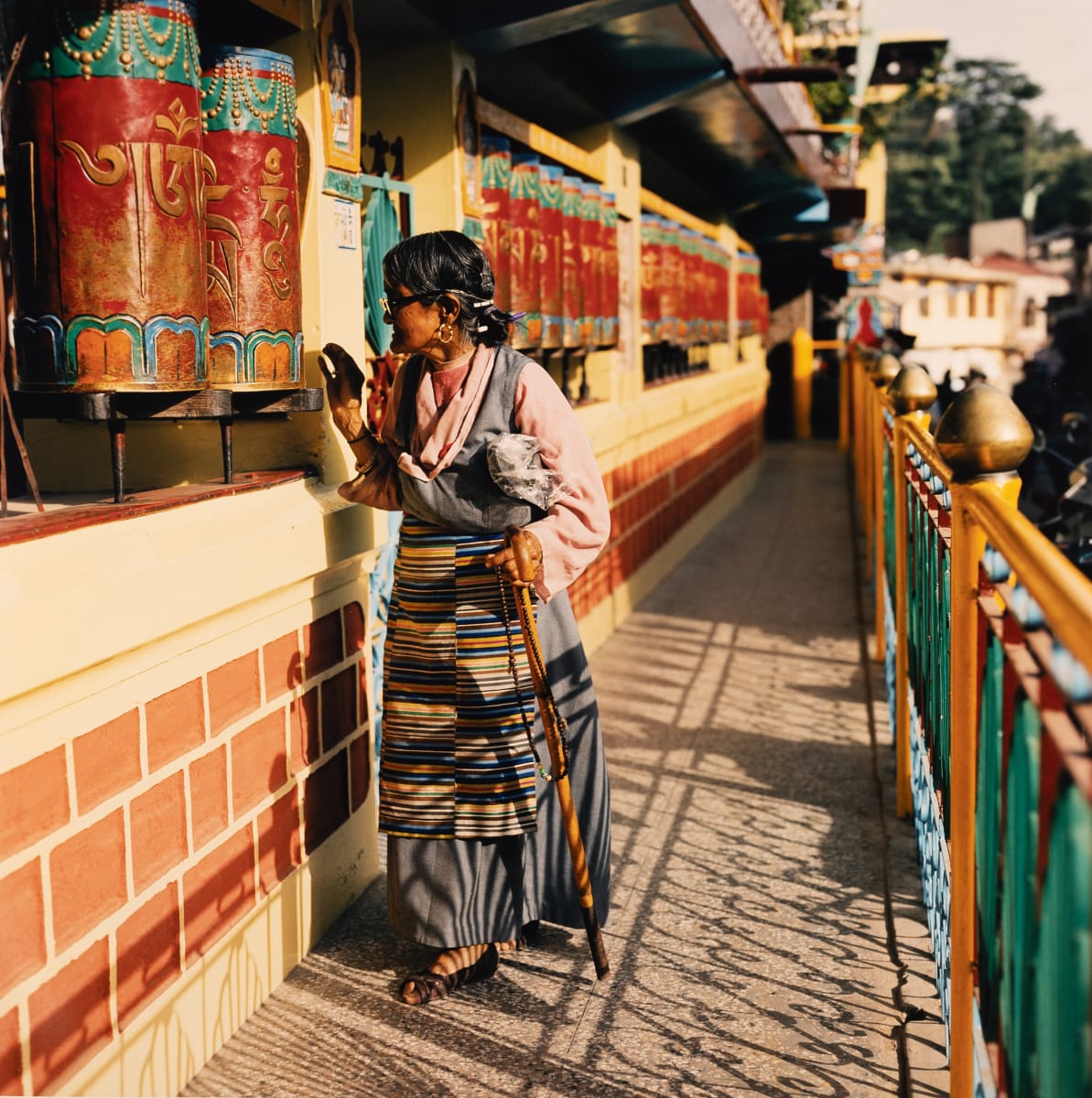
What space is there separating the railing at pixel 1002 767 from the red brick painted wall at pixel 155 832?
58.2 inches

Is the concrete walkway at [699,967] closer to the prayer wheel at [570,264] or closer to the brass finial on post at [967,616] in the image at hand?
the brass finial on post at [967,616]

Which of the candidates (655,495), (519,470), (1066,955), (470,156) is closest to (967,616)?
(1066,955)

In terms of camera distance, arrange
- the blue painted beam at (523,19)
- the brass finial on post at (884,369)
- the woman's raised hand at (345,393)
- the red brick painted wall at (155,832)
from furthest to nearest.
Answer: the brass finial on post at (884,369) → the blue painted beam at (523,19) → the woman's raised hand at (345,393) → the red brick painted wall at (155,832)

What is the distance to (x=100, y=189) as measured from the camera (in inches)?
103

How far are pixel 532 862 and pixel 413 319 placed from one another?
4.23 ft

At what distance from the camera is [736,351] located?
48.4 feet

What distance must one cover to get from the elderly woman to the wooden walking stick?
32 millimetres

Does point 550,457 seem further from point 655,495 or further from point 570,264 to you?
point 655,495

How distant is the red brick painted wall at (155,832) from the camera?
225 centimetres

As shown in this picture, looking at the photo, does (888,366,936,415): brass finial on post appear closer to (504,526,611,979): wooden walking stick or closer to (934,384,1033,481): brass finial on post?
(504,526,611,979): wooden walking stick

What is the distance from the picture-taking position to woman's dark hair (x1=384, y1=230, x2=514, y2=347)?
2.97m

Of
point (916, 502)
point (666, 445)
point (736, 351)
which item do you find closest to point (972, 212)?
point (736, 351)

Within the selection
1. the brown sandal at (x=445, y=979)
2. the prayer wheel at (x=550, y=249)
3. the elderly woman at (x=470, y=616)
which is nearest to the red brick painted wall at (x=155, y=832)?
the elderly woman at (x=470, y=616)

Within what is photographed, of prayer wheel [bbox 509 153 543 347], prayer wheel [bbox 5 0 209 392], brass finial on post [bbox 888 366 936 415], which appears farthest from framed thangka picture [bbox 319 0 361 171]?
brass finial on post [bbox 888 366 936 415]
